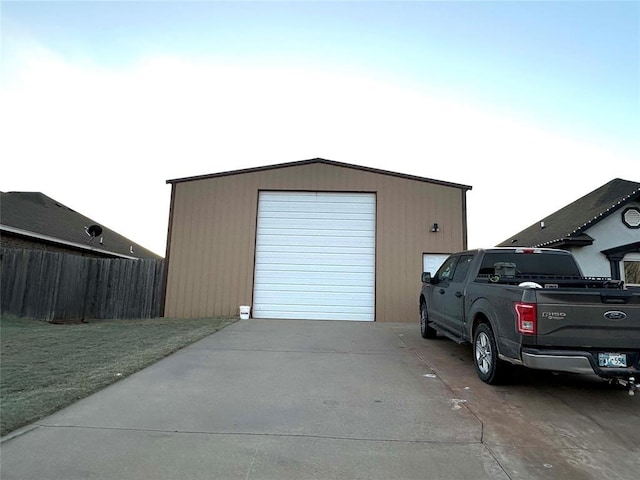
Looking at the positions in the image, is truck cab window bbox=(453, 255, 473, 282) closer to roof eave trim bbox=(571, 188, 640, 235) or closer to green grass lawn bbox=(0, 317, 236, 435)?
green grass lawn bbox=(0, 317, 236, 435)

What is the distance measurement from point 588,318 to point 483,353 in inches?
60.5

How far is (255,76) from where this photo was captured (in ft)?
36.1

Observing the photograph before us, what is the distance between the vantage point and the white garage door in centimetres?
1252

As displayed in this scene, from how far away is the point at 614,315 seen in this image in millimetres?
4066

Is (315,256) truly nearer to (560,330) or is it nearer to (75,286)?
(75,286)

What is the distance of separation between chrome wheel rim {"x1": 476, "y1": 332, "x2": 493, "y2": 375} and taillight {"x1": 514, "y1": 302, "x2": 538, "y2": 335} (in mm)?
941

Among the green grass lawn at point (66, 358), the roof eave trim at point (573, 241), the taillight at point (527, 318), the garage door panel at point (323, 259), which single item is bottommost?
the green grass lawn at point (66, 358)

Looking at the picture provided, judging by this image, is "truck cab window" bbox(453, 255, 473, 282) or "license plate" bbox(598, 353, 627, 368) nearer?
"license plate" bbox(598, 353, 627, 368)

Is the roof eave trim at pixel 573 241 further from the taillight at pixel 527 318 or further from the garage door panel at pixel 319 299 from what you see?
the taillight at pixel 527 318

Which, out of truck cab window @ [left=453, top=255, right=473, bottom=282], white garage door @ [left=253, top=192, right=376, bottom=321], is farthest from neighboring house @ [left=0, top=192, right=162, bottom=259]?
truck cab window @ [left=453, top=255, right=473, bottom=282]

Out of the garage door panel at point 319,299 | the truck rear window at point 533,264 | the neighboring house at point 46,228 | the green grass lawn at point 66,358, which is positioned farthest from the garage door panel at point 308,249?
the neighboring house at point 46,228

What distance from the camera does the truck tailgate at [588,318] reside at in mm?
4059

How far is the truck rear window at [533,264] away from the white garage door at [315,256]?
649cm

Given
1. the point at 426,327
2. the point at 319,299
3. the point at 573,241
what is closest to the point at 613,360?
the point at 426,327
